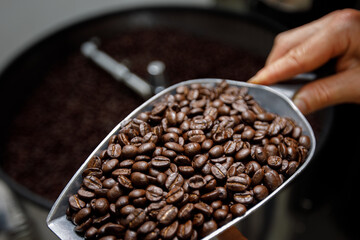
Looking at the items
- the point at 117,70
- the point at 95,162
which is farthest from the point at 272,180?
the point at 117,70

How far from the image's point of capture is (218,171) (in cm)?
66

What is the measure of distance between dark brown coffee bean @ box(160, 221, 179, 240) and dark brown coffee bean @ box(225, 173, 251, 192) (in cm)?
13

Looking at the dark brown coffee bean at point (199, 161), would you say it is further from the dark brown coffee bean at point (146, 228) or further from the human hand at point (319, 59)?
the human hand at point (319, 59)

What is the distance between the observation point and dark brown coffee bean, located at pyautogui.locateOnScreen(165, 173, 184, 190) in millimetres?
636

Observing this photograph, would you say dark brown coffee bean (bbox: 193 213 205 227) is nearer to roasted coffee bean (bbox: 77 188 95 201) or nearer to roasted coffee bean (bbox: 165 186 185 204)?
roasted coffee bean (bbox: 165 186 185 204)

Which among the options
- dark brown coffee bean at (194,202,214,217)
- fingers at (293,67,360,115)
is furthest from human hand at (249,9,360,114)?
dark brown coffee bean at (194,202,214,217)

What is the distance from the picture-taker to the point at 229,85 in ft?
2.63

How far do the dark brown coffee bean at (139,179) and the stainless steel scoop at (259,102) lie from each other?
0.09 metres

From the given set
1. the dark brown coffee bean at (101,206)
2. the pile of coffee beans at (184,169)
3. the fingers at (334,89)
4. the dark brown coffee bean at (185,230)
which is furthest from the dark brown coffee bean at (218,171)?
the fingers at (334,89)

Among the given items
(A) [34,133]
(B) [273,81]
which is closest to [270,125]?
(B) [273,81]

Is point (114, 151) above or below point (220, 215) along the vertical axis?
above

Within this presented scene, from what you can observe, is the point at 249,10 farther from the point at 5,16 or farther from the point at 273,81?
the point at 5,16

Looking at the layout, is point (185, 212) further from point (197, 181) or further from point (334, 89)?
point (334, 89)

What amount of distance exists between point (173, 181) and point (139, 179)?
0.07 meters
